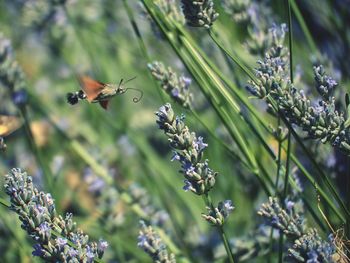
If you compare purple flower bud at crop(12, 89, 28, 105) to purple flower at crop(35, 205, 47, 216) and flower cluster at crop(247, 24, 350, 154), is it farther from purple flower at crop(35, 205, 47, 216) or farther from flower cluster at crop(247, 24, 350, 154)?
flower cluster at crop(247, 24, 350, 154)

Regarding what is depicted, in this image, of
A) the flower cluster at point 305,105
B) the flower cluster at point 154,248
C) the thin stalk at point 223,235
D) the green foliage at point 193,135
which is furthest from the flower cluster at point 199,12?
the flower cluster at point 154,248

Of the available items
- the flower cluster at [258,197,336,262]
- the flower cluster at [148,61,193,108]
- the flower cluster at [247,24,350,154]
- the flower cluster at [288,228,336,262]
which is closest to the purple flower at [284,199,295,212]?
the flower cluster at [258,197,336,262]

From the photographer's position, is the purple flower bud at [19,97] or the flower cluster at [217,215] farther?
the purple flower bud at [19,97]

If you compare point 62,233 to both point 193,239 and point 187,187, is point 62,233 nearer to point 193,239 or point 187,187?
point 187,187

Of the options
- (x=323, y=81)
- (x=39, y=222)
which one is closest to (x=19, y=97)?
(x=39, y=222)

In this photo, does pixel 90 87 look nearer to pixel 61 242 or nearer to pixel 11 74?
pixel 61 242

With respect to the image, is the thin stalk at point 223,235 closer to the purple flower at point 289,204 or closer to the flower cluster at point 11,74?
the purple flower at point 289,204
